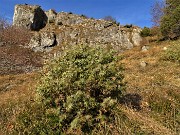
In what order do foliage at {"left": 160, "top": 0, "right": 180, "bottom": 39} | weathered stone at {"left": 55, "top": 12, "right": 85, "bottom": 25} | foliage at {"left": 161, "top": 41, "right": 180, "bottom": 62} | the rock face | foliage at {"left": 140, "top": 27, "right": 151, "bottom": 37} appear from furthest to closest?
weathered stone at {"left": 55, "top": 12, "right": 85, "bottom": 25}
the rock face
foliage at {"left": 140, "top": 27, "right": 151, "bottom": 37}
foliage at {"left": 160, "top": 0, "right": 180, "bottom": 39}
foliage at {"left": 161, "top": 41, "right": 180, "bottom": 62}

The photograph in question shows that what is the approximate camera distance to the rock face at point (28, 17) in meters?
51.7

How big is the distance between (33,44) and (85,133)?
37864 millimetres

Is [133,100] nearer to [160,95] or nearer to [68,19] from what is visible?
[160,95]

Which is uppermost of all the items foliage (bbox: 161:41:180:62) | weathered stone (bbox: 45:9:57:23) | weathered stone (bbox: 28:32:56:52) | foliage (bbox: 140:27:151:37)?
weathered stone (bbox: 45:9:57:23)

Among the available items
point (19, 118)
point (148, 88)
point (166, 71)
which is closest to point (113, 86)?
point (19, 118)

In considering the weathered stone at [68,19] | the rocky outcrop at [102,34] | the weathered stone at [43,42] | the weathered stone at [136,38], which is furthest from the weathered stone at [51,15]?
the weathered stone at [136,38]

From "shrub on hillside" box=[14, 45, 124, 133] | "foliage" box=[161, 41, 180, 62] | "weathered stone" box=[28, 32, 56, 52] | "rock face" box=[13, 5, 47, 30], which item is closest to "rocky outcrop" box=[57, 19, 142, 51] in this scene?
"weathered stone" box=[28, 32, 56, 52]

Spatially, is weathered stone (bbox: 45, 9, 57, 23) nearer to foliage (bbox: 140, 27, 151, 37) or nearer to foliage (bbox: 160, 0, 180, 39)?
foliage (bbox: 140, 27, 151, 37)

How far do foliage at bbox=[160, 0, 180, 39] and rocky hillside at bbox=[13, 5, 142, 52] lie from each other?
8602 mm

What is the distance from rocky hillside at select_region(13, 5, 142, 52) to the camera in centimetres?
4556

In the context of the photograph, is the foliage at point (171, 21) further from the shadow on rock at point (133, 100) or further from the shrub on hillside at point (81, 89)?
the shrub on hillside at point (81, 89)

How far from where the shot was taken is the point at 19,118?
9.75 metres

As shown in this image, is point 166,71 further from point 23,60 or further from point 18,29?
point 18,29

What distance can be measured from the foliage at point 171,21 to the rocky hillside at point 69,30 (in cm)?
860
